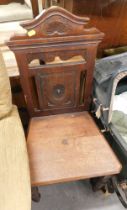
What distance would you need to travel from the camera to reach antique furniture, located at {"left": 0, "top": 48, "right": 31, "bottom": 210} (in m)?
0.63

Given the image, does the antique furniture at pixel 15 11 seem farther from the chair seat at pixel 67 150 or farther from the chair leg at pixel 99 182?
the chair leg at pixel 99 182

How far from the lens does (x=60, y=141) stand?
3.14ft

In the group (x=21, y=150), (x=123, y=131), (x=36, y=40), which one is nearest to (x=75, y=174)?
(x=21, y=150)

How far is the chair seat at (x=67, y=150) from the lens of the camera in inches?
32.5

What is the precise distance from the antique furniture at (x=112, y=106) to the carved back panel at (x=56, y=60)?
0.21ft

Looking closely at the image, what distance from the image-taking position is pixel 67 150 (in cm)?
91

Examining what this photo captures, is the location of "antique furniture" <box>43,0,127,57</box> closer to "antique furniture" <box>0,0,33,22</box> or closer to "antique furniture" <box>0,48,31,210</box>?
"antique furniture" <box>0,0,33,22</box>

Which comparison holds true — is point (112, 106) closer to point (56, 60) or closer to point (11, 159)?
point (56, 60)

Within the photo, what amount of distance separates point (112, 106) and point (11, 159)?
520 mm

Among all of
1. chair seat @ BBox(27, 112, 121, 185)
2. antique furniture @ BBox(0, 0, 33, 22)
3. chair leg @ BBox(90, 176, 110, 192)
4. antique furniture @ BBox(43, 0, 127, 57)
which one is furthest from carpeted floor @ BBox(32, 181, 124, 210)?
antique furniture @ BBox(0, 0, 33, 22)

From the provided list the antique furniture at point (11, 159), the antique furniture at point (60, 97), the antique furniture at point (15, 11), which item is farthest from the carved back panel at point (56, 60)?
the antique furniture at point (15, 11)

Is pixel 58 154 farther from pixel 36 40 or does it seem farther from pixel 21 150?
pixel 36 40

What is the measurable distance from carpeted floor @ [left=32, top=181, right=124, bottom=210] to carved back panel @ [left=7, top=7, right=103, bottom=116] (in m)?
0.55

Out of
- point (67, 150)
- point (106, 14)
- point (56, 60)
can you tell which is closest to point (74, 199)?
point (67, 150)
